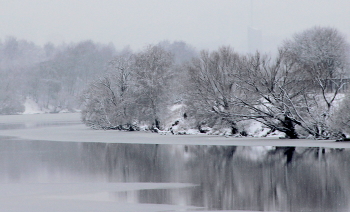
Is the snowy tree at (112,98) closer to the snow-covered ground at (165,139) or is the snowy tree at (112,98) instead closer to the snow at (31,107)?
the snow-covered ground at (165,139)

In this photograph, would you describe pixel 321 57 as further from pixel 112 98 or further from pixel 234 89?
pixel 112 98

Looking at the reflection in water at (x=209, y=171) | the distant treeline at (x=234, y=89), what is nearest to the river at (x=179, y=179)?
the reflection in water at (x=209, y=171)

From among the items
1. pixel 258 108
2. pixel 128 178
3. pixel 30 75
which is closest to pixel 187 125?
pixel 258 108

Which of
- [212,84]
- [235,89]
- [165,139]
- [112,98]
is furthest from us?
[112,98]

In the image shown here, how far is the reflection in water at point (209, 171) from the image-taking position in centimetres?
1400

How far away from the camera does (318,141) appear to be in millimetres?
32719

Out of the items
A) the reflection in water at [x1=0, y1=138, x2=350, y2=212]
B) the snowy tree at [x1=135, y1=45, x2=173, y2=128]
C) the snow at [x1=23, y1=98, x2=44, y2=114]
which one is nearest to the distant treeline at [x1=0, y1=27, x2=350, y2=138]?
the snowy tree at [x1=135, y1=45, x2=173, y2=128]

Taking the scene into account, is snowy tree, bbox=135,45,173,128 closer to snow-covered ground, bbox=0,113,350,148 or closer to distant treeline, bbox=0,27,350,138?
distant treeline, bbox=0,27,350,138

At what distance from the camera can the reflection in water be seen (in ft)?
45.9

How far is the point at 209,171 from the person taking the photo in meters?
20.1

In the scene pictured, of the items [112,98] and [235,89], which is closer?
[235,89]

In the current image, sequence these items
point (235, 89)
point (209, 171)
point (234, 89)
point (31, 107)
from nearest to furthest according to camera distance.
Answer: point (209, 171)
point (235, 89)
point (234, 89)
point (31, 107)

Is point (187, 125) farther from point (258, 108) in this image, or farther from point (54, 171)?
point (54, 171)

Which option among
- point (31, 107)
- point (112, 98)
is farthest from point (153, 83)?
point (31, 107)
